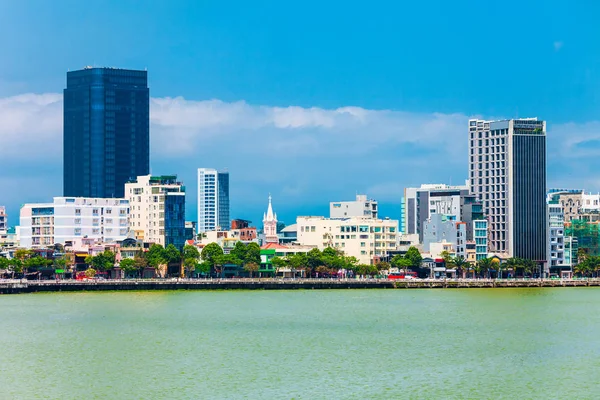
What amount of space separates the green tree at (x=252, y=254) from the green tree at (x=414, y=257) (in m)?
20.5

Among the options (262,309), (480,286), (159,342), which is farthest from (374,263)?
(159,342)

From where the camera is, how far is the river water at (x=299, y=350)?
189 ft

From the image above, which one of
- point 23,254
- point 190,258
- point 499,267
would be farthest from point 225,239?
point 499,267

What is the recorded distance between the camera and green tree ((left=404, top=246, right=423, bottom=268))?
169250 mm

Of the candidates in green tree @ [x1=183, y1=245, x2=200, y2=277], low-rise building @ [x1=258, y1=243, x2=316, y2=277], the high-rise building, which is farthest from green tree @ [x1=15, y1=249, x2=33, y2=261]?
the high-rise building

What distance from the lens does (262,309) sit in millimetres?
108000

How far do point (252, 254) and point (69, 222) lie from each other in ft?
114

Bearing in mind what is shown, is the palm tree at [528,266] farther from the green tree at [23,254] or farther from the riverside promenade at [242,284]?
the green tree at [23,254]

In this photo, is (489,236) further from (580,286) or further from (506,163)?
(580,286)

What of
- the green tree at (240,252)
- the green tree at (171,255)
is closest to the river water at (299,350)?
the green tree at (171,255)

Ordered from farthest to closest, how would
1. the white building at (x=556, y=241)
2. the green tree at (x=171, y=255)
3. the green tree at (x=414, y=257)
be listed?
the white building at (x=556, y=241), the green tree at (x=414, y=257), the green tree at (x=171, y=255)

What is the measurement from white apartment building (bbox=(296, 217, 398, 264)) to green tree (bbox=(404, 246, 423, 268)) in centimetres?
939

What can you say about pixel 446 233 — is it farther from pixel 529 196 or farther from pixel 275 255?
pixel 275 255

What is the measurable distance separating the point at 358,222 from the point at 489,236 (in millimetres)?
27732
